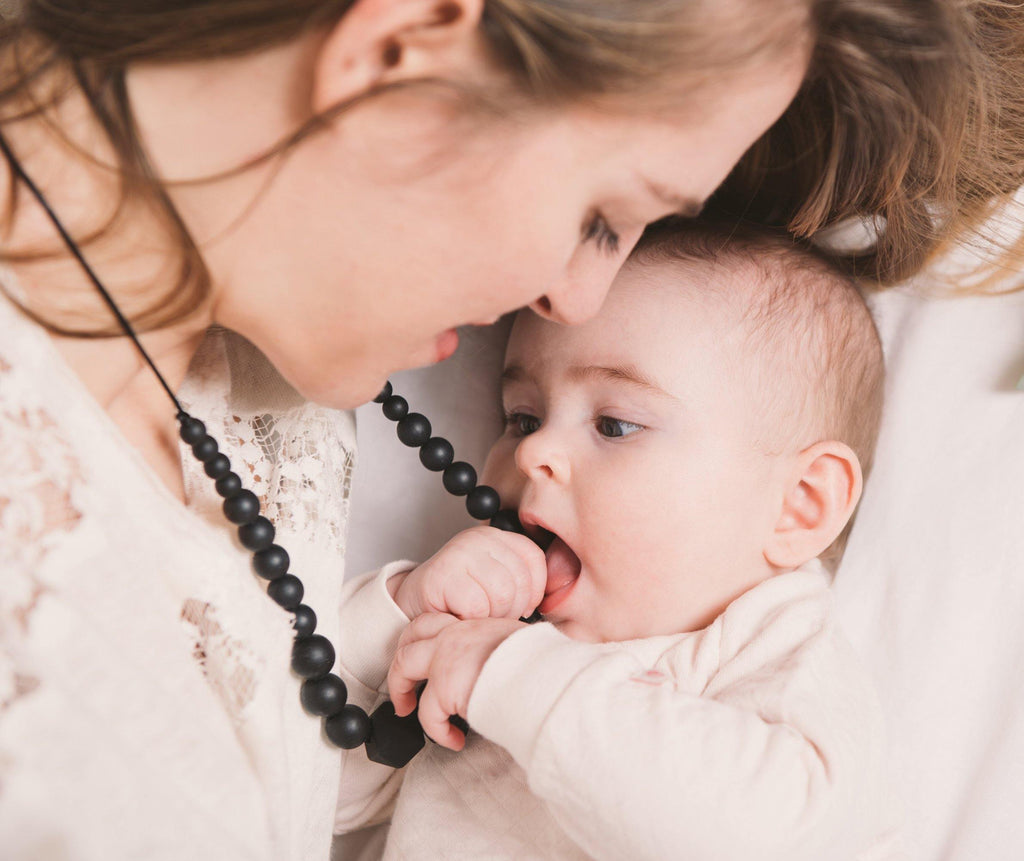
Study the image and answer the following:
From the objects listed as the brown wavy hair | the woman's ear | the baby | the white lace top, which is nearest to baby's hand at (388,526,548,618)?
the baby

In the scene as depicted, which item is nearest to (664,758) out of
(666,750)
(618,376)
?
(666,750)

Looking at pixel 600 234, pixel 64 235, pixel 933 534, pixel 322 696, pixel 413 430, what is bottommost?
pixel 933 534

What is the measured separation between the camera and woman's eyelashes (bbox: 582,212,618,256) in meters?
0.91

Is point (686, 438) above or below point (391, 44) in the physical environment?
below

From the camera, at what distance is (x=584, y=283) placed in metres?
0.98

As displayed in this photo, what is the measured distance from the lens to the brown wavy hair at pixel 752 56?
78 centimetres

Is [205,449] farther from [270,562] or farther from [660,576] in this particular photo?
[660,576]

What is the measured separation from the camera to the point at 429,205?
0.84m

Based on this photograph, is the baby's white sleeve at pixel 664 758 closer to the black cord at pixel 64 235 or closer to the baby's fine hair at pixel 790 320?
the baby's fine hair at pixel 790 320

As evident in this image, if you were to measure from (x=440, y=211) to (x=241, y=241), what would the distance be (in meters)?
0.19

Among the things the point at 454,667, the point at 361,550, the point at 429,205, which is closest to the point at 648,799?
the point at 454,667

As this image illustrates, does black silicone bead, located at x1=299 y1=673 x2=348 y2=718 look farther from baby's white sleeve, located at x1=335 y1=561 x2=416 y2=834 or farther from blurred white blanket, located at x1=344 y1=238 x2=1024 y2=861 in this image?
blurred white blanket, located at x1=344 y1=238 x2=1024 y2=861

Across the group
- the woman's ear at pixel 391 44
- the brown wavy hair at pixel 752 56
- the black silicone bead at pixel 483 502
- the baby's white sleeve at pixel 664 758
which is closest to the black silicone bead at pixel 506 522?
the black silicone bead at pixel 483 502

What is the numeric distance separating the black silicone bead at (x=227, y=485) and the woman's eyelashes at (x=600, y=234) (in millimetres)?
453
